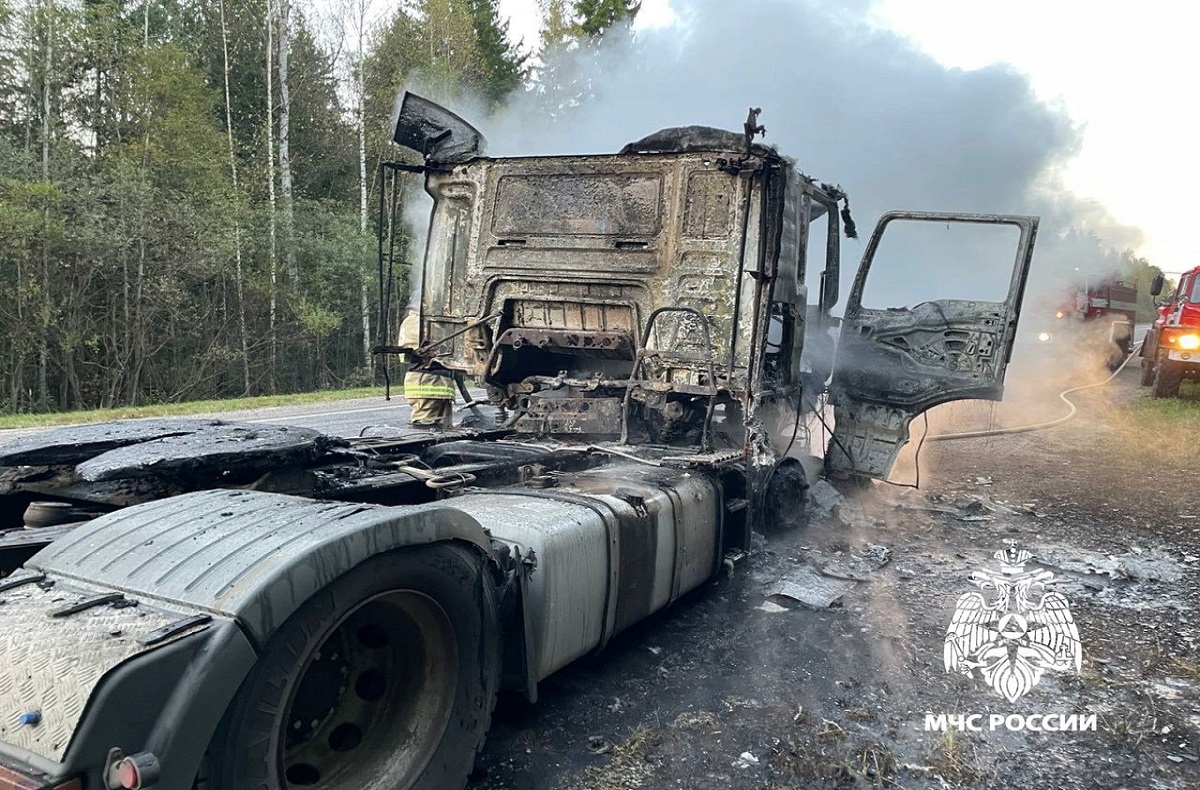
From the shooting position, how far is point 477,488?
3980mm

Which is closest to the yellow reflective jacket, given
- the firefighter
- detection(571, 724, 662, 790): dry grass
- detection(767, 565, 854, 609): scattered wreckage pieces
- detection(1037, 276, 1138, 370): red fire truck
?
the firefighter

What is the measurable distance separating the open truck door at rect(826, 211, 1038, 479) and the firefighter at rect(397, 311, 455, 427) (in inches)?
123

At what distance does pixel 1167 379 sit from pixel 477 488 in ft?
43.2

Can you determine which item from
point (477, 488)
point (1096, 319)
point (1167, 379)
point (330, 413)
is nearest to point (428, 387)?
point (477, 488)

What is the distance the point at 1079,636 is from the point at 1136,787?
152cm

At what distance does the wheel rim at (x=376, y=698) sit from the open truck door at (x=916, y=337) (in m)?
4.80

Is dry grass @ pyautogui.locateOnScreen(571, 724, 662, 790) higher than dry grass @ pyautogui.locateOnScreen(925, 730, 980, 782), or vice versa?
dry grass @ pyautogui.locateOnScreen(925, 730, 980, 782)

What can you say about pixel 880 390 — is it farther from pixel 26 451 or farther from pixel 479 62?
pixel 479 62

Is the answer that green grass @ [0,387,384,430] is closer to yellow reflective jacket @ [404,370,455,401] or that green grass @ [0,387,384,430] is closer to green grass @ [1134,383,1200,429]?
yellow reflective jacket @ [404,370,455,401]

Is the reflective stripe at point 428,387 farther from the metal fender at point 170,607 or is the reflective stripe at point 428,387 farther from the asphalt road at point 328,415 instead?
the metal fender at point 170,607

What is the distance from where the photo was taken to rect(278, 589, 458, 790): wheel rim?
93.0 inches

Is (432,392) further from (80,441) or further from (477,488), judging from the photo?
(80,441)

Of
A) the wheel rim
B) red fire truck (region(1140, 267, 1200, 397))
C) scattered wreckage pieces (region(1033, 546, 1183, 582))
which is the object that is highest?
red fire truck (region(1140, 267, 1200, 397))

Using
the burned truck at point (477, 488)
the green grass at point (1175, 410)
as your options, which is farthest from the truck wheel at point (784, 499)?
the green grass at point (1175, 410)
